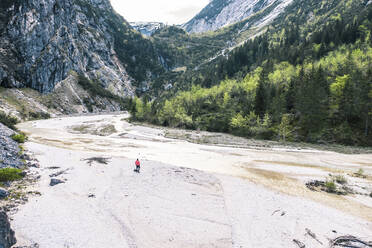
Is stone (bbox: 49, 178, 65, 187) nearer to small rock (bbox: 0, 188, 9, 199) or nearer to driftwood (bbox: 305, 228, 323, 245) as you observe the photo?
small rock (bbox: 0, 188, 9, 199)

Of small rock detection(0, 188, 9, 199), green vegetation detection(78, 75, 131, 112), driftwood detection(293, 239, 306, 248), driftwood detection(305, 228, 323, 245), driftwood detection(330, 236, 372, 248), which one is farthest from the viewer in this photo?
green vegetation detection(78, 75, 131, 112)

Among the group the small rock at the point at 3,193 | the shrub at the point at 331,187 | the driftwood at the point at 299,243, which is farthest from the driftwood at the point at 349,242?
the small rock at the point at 3,193

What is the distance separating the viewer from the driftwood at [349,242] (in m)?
10.3

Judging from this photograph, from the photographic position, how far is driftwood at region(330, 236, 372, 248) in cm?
1033

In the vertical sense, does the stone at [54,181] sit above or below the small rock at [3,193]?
below

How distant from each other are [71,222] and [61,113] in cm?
14655

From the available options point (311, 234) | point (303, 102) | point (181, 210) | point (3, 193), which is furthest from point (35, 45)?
point (311, 234)

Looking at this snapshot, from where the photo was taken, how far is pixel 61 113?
133875 millimetres

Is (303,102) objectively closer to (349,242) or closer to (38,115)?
(349,242)

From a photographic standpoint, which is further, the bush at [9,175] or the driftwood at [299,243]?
the bush at [9,175]

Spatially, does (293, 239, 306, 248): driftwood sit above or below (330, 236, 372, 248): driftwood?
below

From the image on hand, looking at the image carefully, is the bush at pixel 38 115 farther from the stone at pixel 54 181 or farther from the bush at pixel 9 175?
the stone at pixel 54 181

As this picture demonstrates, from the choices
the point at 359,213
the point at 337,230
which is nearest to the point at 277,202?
the point at 337,230

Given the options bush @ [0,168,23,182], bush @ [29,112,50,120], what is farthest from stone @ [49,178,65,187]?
bush @ [29,112,50,120]
